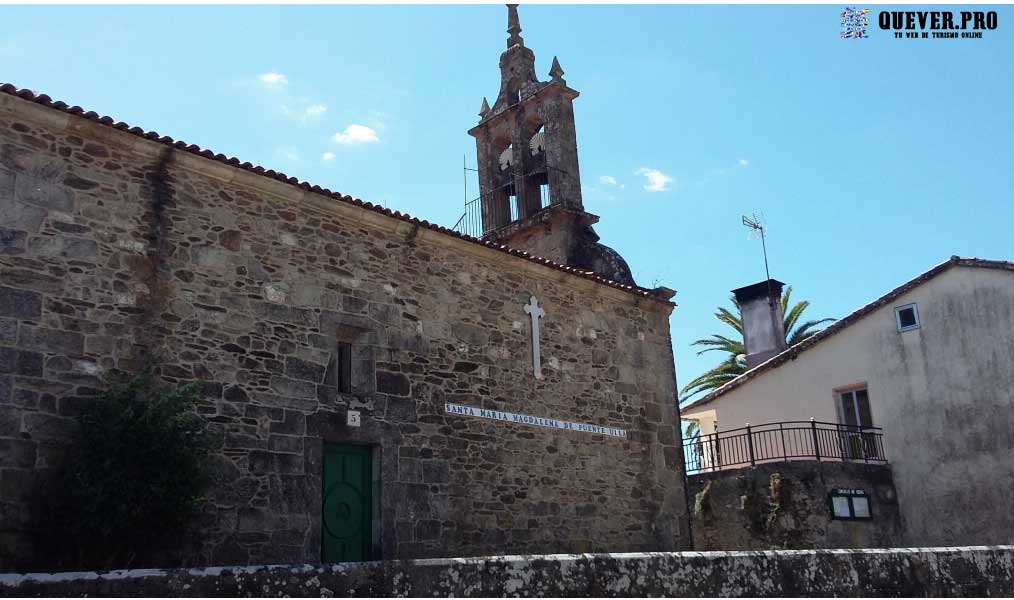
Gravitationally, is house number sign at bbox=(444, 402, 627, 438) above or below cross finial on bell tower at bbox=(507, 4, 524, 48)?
below

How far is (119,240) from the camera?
27.1 feet

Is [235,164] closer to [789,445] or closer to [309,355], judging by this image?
[309,355]

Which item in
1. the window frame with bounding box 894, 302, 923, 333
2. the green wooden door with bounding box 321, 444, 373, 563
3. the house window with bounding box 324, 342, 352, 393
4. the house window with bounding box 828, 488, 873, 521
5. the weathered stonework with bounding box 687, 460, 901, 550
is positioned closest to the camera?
the green wooden door with bounding box 321, 444, 373, 563

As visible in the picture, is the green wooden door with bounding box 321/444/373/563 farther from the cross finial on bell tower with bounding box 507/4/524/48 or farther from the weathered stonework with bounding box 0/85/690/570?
the cross finial on bell tower with bounding box 507/4/524/48

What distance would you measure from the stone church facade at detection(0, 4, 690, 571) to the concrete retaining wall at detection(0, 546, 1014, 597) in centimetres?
444

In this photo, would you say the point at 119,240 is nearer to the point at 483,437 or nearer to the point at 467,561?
the point at 483,437

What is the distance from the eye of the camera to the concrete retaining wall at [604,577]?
135 inches

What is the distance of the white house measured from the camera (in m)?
15.0

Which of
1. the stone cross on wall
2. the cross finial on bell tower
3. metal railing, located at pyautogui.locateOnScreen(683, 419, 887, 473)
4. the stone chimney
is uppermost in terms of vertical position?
the cross finial on bell tower

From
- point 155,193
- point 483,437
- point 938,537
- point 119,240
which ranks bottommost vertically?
point 938,537

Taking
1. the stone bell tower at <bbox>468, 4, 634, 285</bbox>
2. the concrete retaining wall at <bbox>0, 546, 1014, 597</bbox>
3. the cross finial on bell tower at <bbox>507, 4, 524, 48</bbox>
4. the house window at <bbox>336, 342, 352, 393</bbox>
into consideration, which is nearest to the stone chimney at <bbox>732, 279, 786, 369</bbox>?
the stone bell tower at <bbox>468, 4, 634, 285</bbox>

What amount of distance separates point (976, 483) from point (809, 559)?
12.6m

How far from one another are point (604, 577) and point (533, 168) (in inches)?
564

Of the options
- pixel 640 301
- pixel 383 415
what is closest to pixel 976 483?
pixel 640 301
